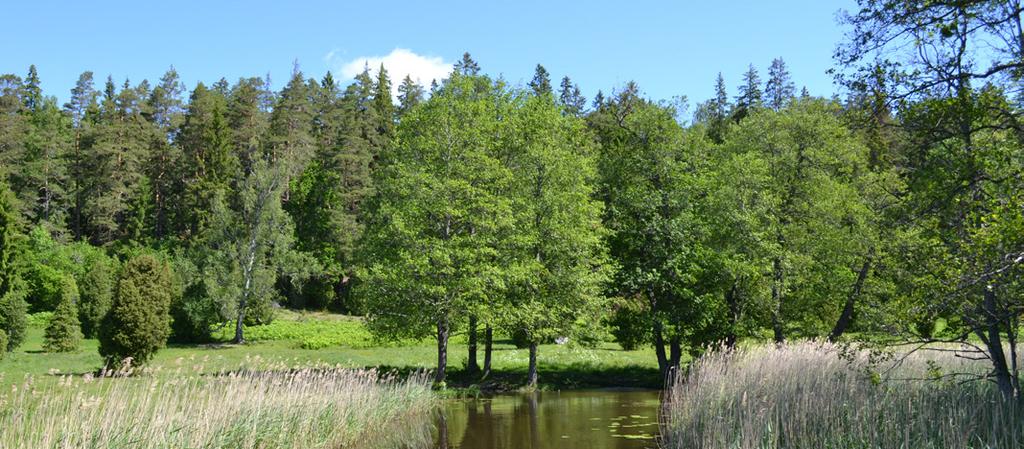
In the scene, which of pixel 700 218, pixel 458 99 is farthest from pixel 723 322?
pixel 458 99

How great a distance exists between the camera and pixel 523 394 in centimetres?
2439

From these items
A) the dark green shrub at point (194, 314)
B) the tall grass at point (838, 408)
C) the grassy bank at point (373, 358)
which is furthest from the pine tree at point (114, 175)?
the tall grass at point (838, 408)

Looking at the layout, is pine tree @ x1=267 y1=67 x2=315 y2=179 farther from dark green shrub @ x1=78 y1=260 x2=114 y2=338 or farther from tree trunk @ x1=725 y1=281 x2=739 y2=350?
tree trunk @ x1=725 y1=281 x2=739 y2=350

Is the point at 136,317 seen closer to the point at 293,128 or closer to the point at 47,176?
the point at 47,176

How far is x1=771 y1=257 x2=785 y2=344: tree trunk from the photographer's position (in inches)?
1064

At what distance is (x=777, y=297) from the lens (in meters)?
27.3

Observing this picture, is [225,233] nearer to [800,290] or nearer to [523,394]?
[523,394]

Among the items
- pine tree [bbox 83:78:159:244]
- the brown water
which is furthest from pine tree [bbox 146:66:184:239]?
the brown water

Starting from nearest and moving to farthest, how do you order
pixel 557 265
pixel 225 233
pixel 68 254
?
pixel 557 265 → pixel 225 233 → pixel 68 254

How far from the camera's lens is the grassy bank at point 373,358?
85.6 feet

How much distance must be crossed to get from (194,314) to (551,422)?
29646 millimetres

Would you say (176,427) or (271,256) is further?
(271,256)

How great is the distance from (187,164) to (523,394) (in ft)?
169

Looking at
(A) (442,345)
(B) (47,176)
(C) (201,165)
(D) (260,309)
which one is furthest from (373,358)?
(B) (47,176)
